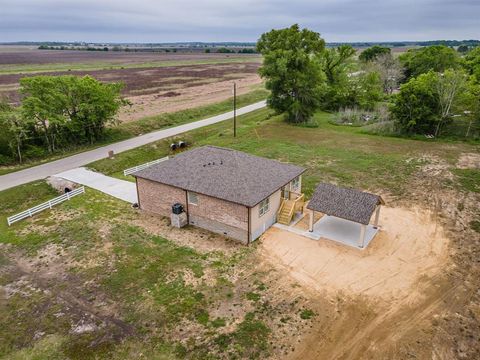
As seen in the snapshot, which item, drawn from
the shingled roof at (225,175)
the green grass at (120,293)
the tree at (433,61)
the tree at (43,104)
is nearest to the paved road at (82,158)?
the tree at (43,104)

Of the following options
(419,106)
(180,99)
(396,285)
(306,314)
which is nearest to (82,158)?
(306,314)

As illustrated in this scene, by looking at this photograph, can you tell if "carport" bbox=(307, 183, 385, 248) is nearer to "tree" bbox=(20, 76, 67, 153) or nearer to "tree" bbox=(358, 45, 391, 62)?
"tree" bbox=(20, 76, 67, 153)

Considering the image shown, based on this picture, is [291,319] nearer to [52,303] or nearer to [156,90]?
[52,303]

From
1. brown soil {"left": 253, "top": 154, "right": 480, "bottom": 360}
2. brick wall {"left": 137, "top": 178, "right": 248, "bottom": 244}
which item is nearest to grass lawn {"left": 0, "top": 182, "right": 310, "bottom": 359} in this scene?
brick wall {"left": 137, "top": 178, "right": 248, "bottom": 244}

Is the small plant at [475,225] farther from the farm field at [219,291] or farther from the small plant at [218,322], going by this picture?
the small plant at [218,322]

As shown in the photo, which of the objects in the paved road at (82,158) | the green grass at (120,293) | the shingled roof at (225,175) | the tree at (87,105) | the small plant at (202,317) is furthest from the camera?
the tree at (87,105)
